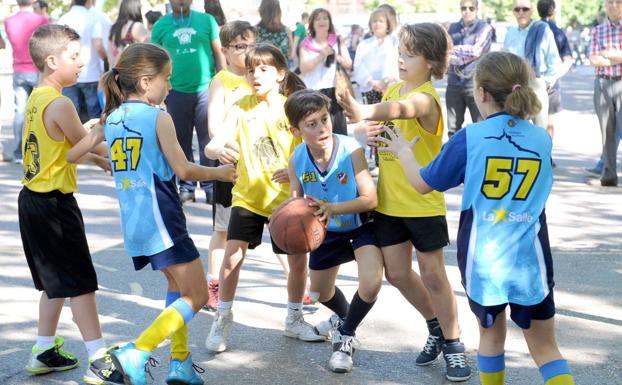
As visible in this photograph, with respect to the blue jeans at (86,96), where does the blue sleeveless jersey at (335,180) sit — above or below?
above

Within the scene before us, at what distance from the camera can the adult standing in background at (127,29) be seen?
1224 cm

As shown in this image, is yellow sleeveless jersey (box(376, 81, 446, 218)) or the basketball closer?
the basketball

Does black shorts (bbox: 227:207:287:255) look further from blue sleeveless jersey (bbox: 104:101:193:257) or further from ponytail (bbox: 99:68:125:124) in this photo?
ponytail (bbox: 99:68:125:124)

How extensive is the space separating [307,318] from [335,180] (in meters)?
1.43

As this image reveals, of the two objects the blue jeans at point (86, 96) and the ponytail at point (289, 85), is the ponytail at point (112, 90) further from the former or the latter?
the blue jeans at point (86, 96)

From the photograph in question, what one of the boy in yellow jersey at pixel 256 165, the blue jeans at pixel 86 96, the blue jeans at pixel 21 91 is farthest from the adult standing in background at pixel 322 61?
the boy in yellow jersey at pixel 256 165

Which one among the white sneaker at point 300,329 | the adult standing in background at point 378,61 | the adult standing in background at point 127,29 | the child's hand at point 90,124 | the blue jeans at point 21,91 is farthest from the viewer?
the blue jeans at point 21,91

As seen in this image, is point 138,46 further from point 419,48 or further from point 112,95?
point 419,48

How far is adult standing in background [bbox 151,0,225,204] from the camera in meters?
10.3

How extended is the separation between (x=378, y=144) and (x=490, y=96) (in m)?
1.05

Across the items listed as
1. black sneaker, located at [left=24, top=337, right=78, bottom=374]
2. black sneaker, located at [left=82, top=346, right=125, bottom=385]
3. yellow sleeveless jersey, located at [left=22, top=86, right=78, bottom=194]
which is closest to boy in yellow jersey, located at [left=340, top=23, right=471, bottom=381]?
black sneaker, located at [left=82, top=346, right=125, bottom=385]

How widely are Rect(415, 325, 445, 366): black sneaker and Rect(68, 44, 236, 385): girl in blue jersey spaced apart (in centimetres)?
130

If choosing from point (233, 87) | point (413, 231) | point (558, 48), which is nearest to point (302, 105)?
point (413, 231)

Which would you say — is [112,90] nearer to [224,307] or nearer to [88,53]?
[224,307]
